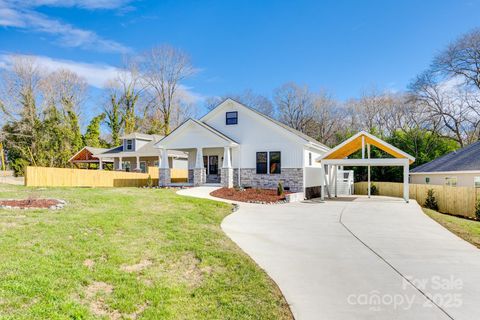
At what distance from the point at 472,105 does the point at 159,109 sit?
38.5 meters

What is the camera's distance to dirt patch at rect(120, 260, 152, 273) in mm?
5664

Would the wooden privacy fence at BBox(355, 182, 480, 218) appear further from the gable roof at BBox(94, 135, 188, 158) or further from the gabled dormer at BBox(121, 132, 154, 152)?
the gabled dormer at BBox(121, 132, 154, 152)

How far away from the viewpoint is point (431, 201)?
19641 mm

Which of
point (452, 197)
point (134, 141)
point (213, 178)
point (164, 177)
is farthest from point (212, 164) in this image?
point (452, 197)

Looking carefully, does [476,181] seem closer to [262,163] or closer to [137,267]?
[262,163]

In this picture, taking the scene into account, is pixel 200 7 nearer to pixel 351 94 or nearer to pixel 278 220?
pixel 278 220

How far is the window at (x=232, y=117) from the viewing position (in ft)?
75.5

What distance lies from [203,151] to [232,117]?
347 centimetres

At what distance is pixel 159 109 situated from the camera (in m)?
48.8

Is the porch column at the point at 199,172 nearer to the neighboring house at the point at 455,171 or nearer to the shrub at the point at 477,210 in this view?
the shrub at the point at 477,210

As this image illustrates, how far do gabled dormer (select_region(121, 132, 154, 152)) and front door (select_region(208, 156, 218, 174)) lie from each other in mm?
12522

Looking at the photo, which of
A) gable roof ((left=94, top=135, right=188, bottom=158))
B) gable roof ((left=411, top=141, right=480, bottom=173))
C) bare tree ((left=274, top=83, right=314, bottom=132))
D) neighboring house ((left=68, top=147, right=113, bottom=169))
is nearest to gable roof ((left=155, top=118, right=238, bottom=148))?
gable roof ((left=94, top=135, right=188, bottom=158))

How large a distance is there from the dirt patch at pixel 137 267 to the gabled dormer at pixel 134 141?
2929 cm

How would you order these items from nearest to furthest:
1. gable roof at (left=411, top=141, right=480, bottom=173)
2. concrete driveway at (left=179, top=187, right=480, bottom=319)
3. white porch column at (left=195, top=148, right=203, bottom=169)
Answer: concrete driveway at (left=179, top=187, right=480, bottom=319)
gable roof at (left=411, top=141, right=480, bottom=173)
white porch column at (left=195, top=148, right=203, bottom=169)
